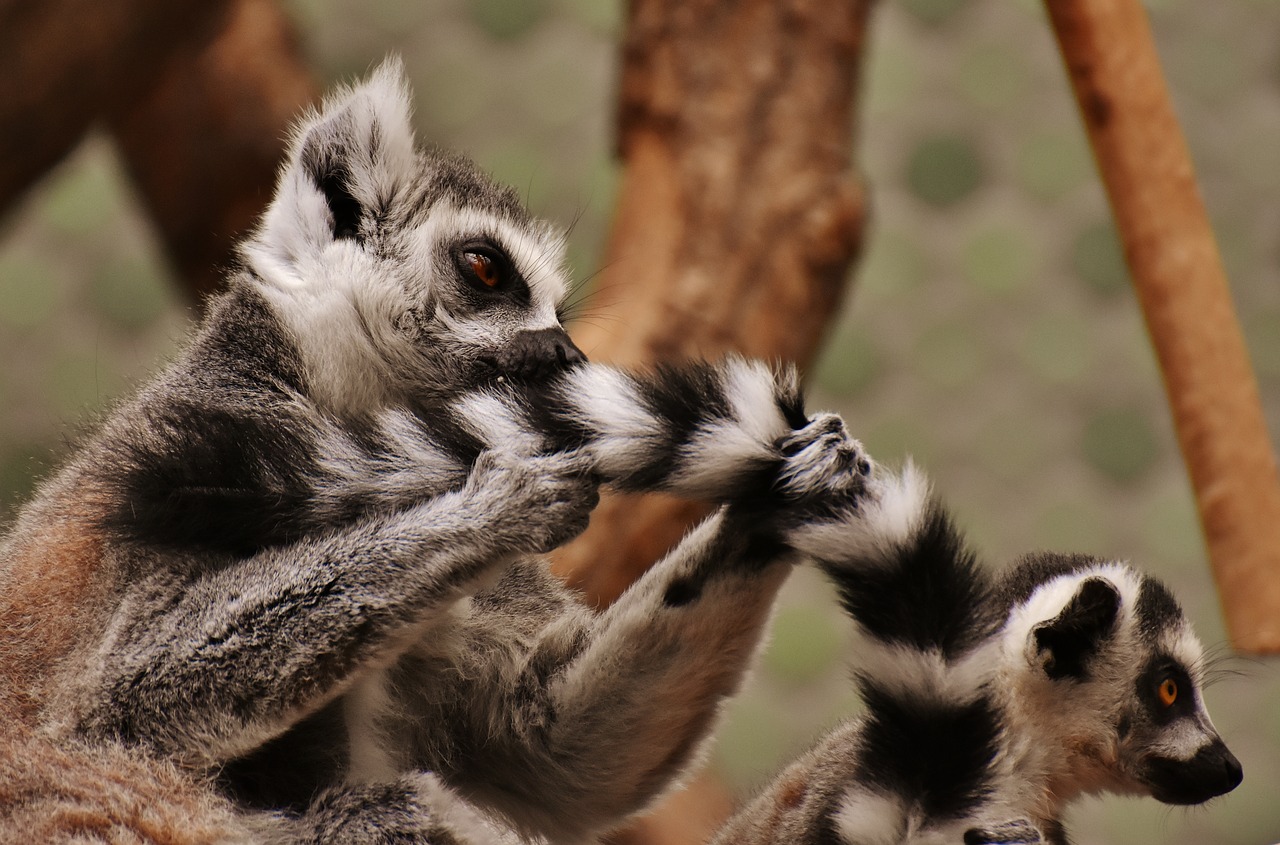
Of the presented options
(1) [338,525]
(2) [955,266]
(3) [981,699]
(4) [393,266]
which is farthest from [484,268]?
(2) [955,266]

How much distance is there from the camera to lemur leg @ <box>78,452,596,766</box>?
5.40 ft

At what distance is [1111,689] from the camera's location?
82.6 inches

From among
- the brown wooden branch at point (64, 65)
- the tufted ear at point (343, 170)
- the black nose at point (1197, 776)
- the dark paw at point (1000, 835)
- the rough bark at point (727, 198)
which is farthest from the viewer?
the rough bark at point (727, 198)

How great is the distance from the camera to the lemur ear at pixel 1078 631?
6.76 ft

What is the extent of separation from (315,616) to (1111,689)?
132 centimetres

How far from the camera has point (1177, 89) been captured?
4.82 m

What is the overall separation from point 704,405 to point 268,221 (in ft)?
3.16

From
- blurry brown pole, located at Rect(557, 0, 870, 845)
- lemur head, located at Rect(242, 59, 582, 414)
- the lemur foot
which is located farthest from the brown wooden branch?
the lemur foot

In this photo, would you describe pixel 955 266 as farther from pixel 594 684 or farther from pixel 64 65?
pixel 594 684

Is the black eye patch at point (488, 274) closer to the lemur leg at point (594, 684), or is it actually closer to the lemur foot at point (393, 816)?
the lemur leg at point (594, 684)

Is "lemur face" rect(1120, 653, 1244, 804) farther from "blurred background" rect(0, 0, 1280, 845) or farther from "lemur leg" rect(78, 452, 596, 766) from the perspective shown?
"blurred background" rect(0, 0, 1280, 845)

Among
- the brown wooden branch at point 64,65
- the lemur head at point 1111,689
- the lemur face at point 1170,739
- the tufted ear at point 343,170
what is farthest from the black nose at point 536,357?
the brown wooden branch at point 64,65

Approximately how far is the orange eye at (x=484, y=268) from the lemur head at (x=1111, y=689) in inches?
42.2

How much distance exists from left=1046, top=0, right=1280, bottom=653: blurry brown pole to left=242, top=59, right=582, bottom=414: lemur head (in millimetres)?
1210
